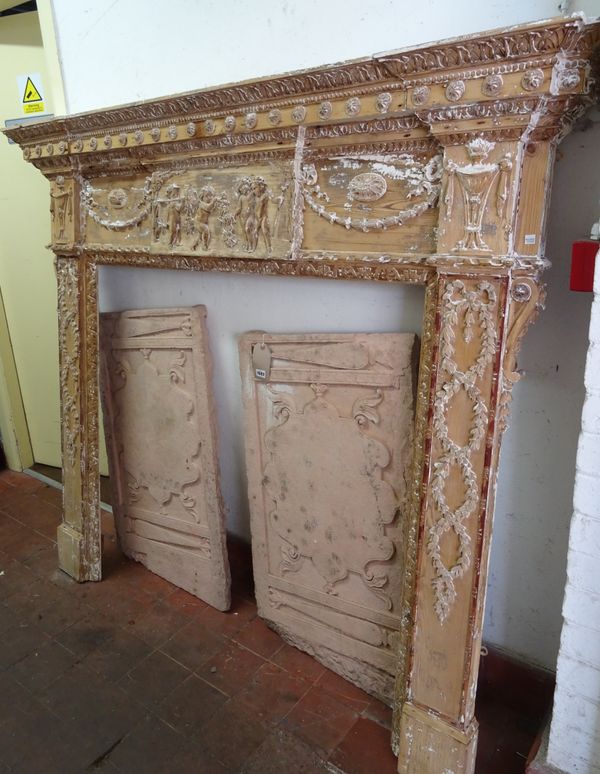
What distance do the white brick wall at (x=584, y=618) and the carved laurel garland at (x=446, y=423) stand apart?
22 cm

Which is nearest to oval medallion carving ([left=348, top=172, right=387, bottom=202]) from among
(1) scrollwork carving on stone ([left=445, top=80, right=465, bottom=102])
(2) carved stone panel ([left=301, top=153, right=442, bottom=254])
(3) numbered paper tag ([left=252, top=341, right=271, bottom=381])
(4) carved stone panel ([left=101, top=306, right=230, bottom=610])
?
(2) carved stone panel ([left=301, top=153, right=442, bottom=254])

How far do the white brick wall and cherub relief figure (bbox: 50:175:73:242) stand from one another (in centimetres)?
193

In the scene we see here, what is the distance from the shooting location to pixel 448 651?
1.47m

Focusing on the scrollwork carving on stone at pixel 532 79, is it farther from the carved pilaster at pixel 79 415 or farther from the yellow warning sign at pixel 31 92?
the yellow warning sign at pixel 31 92

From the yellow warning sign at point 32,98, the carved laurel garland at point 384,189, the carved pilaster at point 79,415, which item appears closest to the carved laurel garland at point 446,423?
the carved laurel garland at point 384,189

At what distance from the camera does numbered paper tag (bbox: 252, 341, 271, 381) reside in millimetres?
1873

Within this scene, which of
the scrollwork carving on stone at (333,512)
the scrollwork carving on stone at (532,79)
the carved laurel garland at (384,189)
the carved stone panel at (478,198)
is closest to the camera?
the scrollwork carving on stone at (532,79)

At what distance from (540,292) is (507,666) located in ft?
4.08

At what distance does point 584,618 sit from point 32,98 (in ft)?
10.3

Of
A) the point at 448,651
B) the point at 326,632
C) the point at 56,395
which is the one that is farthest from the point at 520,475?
the point at 56,395

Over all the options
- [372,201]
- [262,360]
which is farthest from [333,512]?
[372,201]

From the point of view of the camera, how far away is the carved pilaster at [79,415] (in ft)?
7.29

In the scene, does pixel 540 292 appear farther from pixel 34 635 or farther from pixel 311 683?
pixel 34 635

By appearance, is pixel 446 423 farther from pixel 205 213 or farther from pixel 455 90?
pixel 205 213
